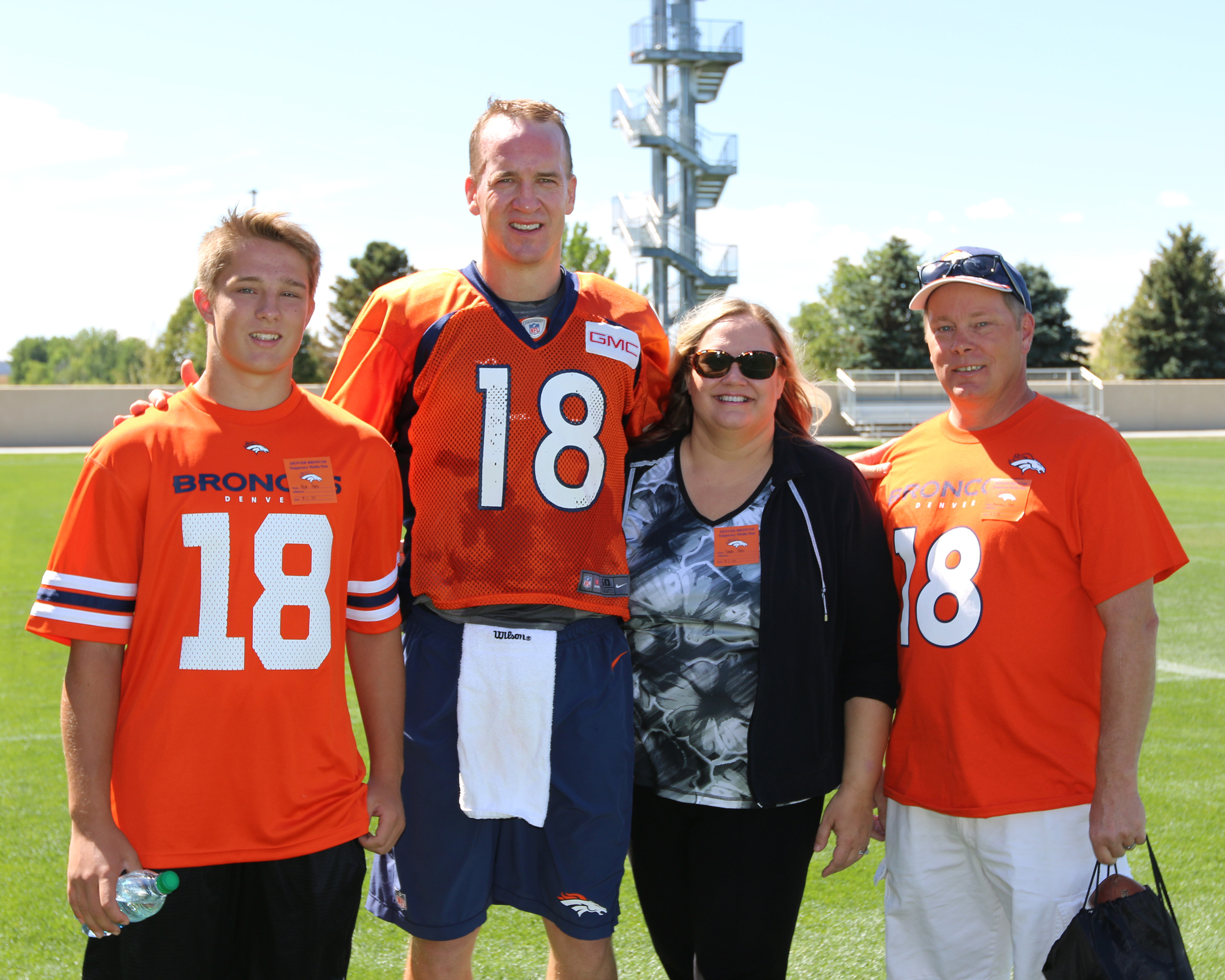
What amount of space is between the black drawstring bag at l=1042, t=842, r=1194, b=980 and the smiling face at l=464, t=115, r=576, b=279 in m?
2.00

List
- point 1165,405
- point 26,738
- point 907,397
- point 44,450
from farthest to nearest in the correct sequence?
1. point 1165,405
2. point 907,397
3. point 44,450
4. point 26,738

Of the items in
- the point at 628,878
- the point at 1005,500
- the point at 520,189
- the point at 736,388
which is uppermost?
the point at 520,189

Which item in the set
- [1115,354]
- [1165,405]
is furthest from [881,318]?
[1165,405]

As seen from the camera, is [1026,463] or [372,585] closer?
[372,585]

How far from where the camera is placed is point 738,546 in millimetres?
2646

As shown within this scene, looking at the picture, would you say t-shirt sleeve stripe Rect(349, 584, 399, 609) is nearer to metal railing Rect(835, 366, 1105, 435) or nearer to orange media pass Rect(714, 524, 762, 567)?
orange media pass Rect(714, 524, 762, 567)

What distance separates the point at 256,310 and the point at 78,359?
120 meters

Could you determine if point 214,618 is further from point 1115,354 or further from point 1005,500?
point 1115,354

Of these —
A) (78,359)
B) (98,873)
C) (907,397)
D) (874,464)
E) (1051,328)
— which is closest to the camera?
(98,873)

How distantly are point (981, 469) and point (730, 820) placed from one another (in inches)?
42.0

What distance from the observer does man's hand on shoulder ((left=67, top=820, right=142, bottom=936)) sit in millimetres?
2104

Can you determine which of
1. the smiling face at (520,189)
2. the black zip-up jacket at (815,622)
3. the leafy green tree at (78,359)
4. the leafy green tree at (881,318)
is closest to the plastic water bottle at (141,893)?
the black zip-up jacket at (815,622)

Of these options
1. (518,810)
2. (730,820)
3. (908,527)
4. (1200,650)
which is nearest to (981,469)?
(908,527)

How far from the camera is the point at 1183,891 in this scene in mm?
3723
